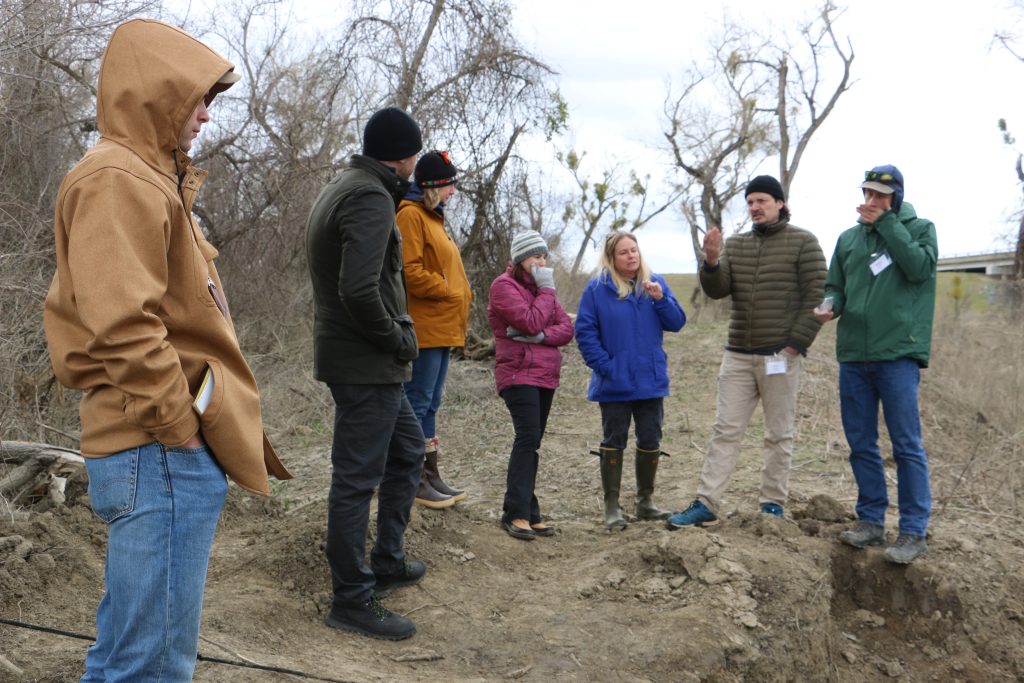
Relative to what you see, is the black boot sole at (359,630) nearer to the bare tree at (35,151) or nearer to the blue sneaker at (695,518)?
the blue sneaker at (695,518)

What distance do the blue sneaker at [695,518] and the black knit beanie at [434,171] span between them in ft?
8.28


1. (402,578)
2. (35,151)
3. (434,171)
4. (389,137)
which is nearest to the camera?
(389,137)

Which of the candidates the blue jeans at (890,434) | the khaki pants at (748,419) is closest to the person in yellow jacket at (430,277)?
the khaki pants at (748,419)

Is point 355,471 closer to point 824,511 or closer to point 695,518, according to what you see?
point 695,518

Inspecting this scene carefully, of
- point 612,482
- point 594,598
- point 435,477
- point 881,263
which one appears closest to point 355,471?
point 594,598

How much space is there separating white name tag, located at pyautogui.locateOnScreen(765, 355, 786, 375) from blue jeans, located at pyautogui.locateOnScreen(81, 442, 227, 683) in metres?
3.89

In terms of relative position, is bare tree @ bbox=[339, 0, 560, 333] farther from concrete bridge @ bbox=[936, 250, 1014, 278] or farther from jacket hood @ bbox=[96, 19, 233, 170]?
concrete bridge @ bbox=[936, 250, 1014, 278]

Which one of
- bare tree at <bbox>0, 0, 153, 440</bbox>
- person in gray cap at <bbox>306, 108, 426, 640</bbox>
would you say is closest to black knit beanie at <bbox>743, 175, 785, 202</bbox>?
person in gray cap at <bbox>306, 108, 426, 640</bbox>

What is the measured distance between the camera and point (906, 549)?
4.92 metres

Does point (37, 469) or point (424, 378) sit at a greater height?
point (424, 378)

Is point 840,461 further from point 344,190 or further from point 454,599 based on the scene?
point 344,190

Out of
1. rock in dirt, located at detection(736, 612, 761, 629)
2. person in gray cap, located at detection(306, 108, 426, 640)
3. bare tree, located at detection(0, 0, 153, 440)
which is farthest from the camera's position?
bare tree, located at detection(0, 0, 153, 440)

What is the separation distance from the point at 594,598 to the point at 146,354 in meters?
3.19

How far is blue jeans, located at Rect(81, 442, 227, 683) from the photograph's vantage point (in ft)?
6.99
